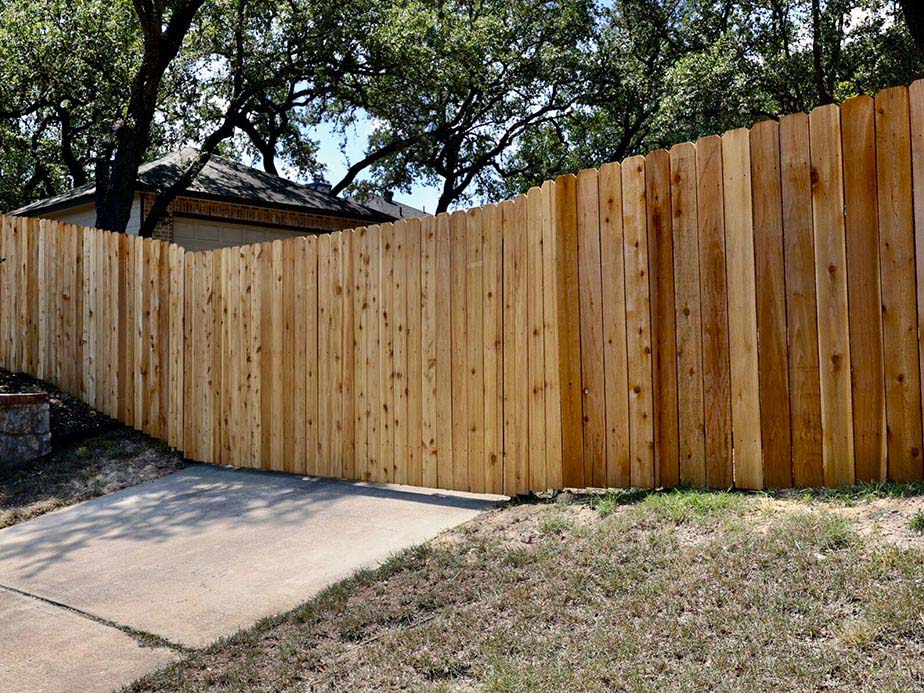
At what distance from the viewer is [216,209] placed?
16938mm

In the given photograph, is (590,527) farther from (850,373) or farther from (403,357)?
(403,357)

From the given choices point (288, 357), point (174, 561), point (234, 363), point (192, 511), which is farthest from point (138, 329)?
point (174, 561)

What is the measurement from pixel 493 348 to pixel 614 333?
101cm

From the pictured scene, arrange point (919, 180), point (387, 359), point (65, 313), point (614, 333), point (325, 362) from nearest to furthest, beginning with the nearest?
1. point (919, 180)
2. point (614, 333)
3. point (387, 359)
4. point (325, 362)
5. point (65, 313)

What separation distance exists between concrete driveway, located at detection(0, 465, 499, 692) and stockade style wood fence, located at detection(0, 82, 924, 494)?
0.59 metres

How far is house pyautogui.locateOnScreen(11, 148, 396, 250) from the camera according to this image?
16.5 metres

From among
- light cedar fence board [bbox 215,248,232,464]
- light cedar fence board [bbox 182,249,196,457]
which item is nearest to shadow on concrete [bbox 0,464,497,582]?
light cedar fence board [bbox 215,248,232,464]

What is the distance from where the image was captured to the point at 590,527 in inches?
180

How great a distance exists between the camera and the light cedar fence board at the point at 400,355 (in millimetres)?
6652

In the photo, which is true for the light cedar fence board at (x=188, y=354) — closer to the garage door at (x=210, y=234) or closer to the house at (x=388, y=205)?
the garage door at (x=210, y=234)

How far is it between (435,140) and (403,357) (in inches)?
675

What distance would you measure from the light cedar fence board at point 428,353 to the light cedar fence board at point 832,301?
2.87 meters

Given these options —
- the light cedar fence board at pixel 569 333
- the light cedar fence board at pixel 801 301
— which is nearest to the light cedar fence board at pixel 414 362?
the light cedar fence board at pixel 569 333

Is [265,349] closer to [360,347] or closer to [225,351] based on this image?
[225,351]
